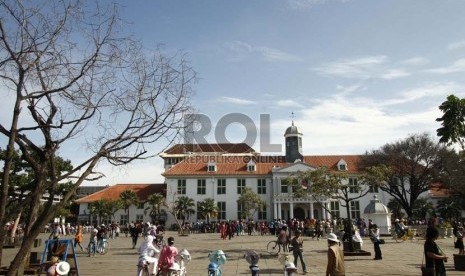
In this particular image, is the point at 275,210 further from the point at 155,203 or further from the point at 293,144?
the point at 155,203

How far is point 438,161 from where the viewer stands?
47656mm

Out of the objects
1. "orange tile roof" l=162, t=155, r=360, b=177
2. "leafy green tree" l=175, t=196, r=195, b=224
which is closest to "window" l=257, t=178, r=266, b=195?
"orange tile roof" l=162, t=155, r=360, b=177

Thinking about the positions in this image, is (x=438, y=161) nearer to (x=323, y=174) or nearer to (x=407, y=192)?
(x=407, y=192)

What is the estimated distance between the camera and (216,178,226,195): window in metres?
58.2

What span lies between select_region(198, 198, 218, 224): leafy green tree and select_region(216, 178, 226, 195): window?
11.4 feet

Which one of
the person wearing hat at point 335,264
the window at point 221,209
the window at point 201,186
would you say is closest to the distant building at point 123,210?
the window at point 201,186

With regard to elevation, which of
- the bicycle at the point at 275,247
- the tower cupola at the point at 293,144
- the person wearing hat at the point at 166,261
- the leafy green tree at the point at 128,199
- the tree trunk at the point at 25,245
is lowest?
the bicycle at the point at 275,247

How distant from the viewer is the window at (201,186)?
58.1 meters

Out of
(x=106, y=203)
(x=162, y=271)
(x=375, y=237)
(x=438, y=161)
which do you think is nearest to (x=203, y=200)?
(x=106, y=203)

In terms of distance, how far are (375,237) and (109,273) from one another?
→ 11094 mm

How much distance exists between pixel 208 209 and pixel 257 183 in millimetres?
9205

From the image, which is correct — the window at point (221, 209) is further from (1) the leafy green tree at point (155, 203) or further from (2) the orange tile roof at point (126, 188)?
(2) the orange tile roof at point (126, 188)

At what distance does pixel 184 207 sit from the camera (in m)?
54.4

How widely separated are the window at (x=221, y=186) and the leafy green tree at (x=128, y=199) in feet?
39.4
